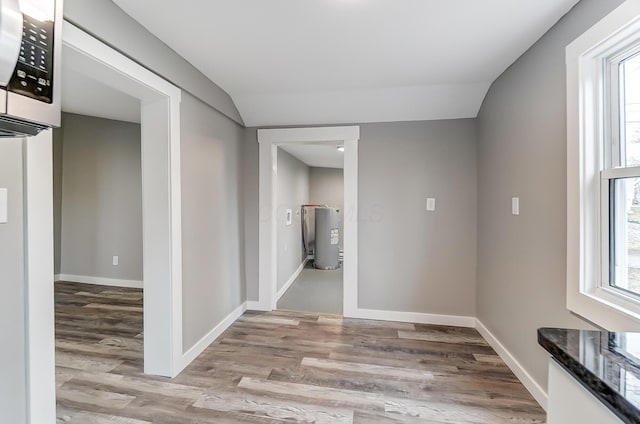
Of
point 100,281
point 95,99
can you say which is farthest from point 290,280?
point 95,99

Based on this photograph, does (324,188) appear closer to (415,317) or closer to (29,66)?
(415,317)

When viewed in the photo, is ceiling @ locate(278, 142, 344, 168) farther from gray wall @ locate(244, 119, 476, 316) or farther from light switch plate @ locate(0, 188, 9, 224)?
light switch plate @ locate(0, 188, 9, 224)

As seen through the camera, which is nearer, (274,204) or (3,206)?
(3,206)

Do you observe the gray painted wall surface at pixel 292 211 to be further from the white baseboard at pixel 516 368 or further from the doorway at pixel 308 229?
the white baseboard at pixel 516 368

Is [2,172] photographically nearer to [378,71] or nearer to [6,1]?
[6,1]

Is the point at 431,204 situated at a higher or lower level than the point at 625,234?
higher

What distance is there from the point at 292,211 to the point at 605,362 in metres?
4.31

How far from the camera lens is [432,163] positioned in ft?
9.34

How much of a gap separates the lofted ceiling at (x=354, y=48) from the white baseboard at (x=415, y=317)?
2.01 metres

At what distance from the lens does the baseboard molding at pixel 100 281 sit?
4020mm

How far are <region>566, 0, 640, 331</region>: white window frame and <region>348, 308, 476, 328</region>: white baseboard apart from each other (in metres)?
1.45

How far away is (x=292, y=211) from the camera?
4812 mm

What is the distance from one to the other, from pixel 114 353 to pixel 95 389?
0.47m

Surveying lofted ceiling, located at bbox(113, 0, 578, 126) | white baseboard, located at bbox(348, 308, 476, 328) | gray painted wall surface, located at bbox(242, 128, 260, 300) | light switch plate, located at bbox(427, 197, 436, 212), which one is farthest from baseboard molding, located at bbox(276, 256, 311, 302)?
lofted ceiling, located at bbox(113, 0, 578, 126)
